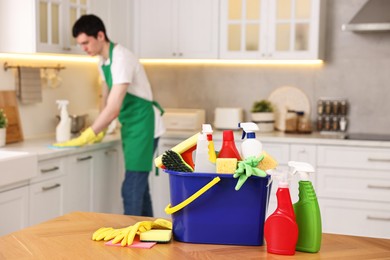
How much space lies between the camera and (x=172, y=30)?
4938 millimetres

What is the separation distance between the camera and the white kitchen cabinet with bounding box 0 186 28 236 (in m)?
3.24

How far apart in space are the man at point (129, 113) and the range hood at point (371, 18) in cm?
152

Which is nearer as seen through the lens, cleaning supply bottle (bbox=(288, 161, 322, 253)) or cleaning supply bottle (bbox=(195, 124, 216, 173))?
cleaning supply bottle (bbox=(288, 161, 322, 253))

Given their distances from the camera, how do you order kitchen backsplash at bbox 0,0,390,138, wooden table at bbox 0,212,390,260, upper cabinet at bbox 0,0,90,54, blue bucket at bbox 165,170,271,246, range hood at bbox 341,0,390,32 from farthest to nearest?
kitchen backsplash at bbox 0,0,390,138 < range hood at bbox 341,0,390,32 < upper cabinet at bbox 0,0,90,54 < blue bucket at bbox 165,170,271,246 < wooden table at bbox 0,212,390,260

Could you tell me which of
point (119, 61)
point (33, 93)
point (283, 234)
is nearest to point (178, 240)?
point (283, 234)

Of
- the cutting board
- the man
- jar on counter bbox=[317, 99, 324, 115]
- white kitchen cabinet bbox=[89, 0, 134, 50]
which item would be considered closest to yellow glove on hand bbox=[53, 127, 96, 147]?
the man

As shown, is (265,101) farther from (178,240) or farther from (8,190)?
(178,240)

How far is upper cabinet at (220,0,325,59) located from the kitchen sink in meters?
1.94

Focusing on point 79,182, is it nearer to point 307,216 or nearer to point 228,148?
point 228,148

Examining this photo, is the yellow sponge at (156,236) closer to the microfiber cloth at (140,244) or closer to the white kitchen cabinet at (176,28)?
the microfiber cloth at (140,244)

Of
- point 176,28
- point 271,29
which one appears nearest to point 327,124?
point 271,29

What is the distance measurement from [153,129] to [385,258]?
105 inches

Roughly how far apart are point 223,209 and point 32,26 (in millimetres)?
2384

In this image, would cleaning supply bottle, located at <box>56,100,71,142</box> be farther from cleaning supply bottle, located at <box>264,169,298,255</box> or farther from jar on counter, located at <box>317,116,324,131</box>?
cleaning supply bottle, located at <box>264,169,298,255</box>
